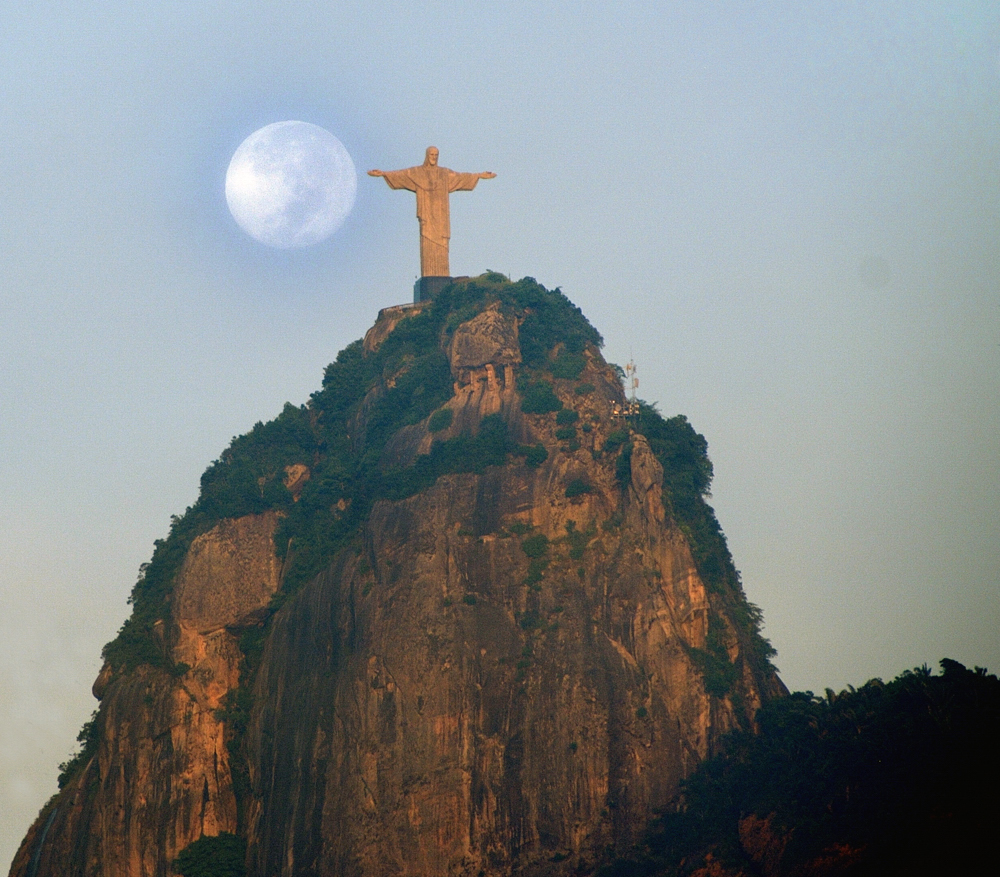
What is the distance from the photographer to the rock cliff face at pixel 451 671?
63.2m

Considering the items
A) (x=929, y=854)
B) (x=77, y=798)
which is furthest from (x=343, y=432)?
(x=929, y=854)

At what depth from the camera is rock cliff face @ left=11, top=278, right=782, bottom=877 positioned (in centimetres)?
6319

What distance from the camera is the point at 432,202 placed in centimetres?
7844

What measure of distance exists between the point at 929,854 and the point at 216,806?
89.4ft

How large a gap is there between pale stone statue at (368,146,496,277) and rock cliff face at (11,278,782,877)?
5.13 meters

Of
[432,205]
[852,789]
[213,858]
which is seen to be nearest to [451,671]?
[213,858]

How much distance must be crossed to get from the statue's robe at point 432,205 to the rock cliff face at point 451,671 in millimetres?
5130

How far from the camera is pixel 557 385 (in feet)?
237

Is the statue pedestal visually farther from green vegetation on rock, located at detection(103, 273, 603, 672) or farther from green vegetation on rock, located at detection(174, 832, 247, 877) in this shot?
green vegetation on rock, located at detection(174, 832, 247, 877)

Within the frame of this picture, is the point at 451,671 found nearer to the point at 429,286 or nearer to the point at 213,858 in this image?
the point at 213,858

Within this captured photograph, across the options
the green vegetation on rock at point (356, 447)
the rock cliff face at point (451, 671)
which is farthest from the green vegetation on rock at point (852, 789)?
the green vegetation on rock at point (356, 447)

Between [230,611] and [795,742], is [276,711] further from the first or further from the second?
[795,742]

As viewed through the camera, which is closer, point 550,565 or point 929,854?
point 929,854

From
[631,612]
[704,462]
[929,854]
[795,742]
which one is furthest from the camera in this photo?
[704,462]
